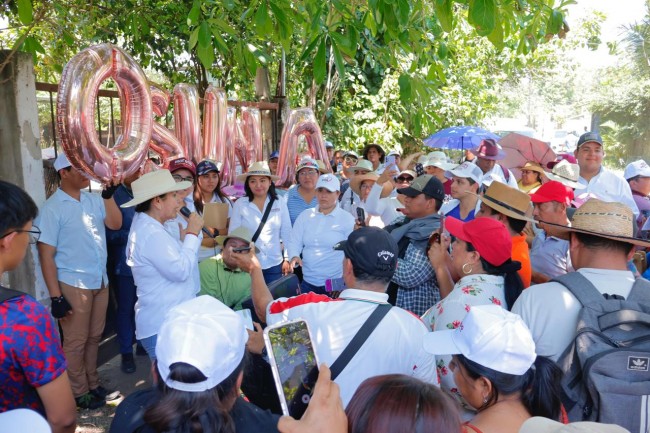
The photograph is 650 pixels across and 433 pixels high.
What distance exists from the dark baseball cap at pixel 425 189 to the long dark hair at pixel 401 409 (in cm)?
237

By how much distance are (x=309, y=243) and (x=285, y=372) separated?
9.09 feet

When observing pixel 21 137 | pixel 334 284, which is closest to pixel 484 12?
pixel 334 284

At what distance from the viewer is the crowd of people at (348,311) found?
137cm

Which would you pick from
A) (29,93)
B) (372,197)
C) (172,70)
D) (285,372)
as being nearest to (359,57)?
(172,70)

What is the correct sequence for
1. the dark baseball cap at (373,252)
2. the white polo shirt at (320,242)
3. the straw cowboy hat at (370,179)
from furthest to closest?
1. the straw cowboy hat at (370,179)
2. the white polo shirt at (320,242)
3. the dark baseball cap at (373,252)

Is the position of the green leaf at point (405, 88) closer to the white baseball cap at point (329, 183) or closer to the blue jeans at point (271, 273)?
the white baseball cap at point (329, 183)

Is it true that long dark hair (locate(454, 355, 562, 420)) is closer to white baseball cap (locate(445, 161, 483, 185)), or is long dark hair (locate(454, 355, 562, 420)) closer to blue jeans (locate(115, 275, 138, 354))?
white baseball cap (locate(445, 161, 483, 185))

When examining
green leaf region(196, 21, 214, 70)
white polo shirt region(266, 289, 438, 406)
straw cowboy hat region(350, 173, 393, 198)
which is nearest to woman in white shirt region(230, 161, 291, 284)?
straw cowboy hat region(350, 173, 393, 198)

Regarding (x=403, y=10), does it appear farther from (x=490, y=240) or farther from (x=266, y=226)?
(x=266, y=226)

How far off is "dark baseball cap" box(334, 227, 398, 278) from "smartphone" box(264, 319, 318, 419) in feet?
1.49

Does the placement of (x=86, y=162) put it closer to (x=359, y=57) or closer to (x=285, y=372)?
(x=285, y=372)

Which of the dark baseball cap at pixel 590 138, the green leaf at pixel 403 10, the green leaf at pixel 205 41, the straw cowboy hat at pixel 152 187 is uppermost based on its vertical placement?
the green leaf at pixel 403 10

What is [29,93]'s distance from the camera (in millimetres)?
3703

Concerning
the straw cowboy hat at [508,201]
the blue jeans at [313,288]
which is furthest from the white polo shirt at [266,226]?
the straw cowboy hat at [508,201]
